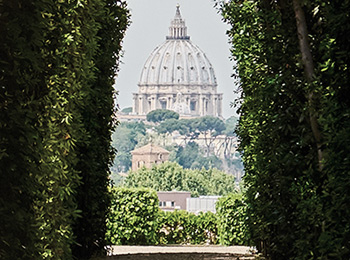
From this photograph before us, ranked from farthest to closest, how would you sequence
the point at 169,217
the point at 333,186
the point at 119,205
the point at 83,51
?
1. the point at 169,217
2. the point at 119,205
3. the point at 83,51
4. the point at 333,186

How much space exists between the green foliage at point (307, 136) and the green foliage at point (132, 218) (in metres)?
9.89

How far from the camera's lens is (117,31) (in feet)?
48.9

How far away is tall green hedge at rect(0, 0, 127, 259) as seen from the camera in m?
6.50

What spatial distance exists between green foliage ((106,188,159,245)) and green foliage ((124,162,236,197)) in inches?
3073

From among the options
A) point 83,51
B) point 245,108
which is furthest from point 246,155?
point 83,51

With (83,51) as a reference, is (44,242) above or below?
below

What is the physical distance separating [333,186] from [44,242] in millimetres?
3386

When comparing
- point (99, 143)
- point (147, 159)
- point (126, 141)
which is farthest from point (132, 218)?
point (126, 141)

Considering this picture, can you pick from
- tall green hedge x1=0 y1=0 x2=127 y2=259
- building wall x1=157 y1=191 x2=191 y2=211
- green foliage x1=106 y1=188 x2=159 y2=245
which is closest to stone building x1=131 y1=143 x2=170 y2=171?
building wall x1=157 y1=191 x2=191 y2=211

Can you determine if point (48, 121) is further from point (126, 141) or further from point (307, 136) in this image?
point (126, 141)

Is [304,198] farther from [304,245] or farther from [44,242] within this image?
[44,242]

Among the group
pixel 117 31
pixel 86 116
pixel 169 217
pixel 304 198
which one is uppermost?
pixel 117 31

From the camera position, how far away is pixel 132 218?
22.8 metres

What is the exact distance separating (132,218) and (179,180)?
86790mm
